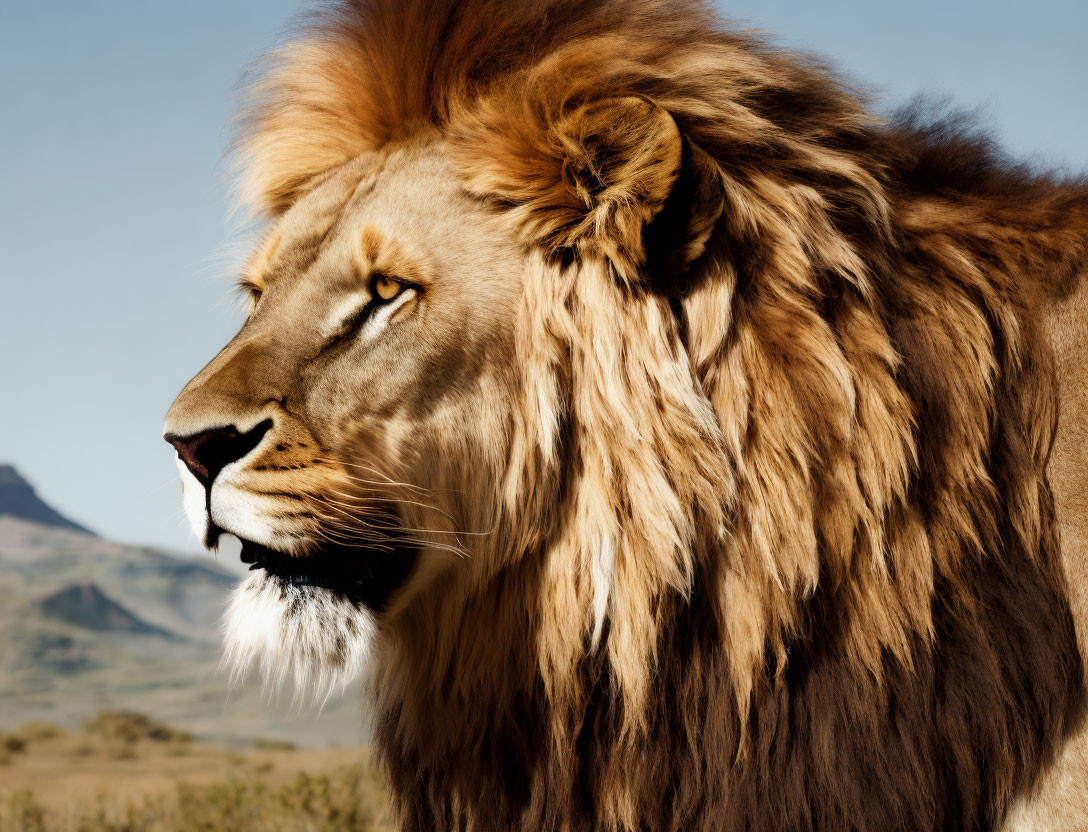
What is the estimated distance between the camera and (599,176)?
2.00 metres

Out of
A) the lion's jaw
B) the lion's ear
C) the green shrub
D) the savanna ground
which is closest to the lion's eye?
the lion's jaw

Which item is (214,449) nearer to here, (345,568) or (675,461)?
(345,568)

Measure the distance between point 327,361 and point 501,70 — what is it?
77 centimetres

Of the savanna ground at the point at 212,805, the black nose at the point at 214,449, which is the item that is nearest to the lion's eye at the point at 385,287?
the black nose at the point at 214,449

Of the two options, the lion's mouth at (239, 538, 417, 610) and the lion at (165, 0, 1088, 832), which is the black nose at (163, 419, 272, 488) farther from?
the lion's mouth at (239, 538, 417, 610)

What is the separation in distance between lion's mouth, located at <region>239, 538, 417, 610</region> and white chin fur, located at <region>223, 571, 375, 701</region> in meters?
0.02

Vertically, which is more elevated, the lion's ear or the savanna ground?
the lion's ear

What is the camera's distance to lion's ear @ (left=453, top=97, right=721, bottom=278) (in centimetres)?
192

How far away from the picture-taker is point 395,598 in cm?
205

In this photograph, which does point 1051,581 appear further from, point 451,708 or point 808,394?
point 451,708

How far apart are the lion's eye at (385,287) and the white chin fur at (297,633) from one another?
23.6 inches

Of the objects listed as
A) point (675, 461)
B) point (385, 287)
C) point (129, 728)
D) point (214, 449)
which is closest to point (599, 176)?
point (385, 287)

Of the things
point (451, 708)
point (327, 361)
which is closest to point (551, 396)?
point (327, 361)

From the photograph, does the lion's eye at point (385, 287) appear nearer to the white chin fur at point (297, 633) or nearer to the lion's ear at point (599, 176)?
the lion's ear at point (599, 176)
